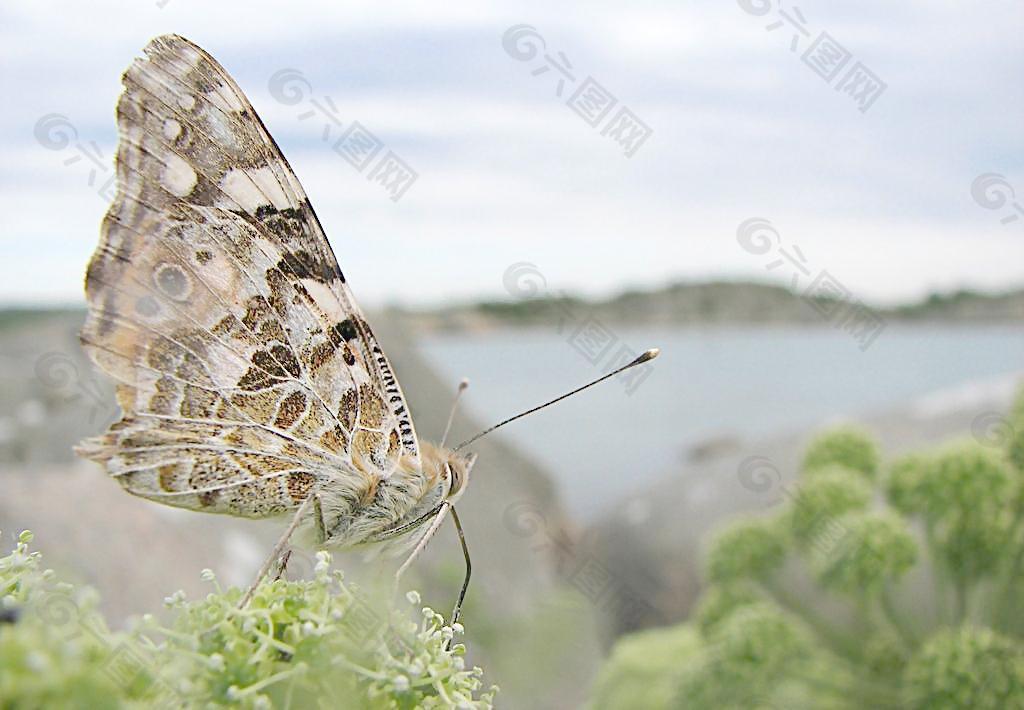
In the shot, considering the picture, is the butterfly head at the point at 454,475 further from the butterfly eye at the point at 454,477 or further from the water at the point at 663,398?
the water at the point at 663,398

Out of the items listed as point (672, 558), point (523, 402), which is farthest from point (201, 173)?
point (523, 402)

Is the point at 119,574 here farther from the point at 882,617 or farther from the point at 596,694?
the point at 882,617

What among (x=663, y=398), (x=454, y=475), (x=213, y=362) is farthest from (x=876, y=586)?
(x=663, y=398)

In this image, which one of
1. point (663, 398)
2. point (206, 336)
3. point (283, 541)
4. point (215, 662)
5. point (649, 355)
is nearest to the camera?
point (215, 662)

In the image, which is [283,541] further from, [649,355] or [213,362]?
[649,355]

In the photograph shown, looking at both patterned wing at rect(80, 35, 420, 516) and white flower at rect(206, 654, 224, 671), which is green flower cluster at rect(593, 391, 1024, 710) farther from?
white flower at rect(206, 654, 224, 671)

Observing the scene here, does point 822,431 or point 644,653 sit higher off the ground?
point 822,431
